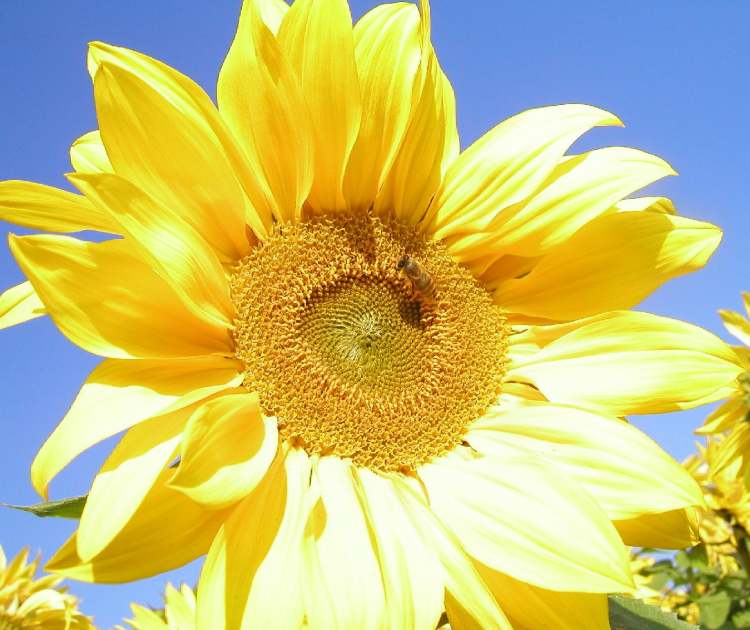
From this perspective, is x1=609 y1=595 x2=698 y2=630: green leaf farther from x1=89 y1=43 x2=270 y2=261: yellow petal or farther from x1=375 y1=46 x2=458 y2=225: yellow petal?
x1=89 y1=43 x2=270 y2=261: yellow petal

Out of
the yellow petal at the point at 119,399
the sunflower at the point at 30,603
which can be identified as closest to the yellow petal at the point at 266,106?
the yellow petal at the point at 119,399

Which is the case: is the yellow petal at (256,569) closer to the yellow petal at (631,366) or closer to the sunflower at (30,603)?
the yellow petal at (631,366)

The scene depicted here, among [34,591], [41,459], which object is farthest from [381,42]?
[34,591]

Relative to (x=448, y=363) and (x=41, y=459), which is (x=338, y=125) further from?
(x=41, y=459)

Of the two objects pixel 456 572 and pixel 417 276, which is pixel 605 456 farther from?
pixel 417 276

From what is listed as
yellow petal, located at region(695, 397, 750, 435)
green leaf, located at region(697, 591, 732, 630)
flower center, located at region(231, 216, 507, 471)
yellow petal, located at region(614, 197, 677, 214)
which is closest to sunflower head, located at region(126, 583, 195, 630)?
flower center, located at region(231, 216, 507, 471)

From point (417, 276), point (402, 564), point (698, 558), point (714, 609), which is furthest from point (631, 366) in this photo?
point (698, 558)
